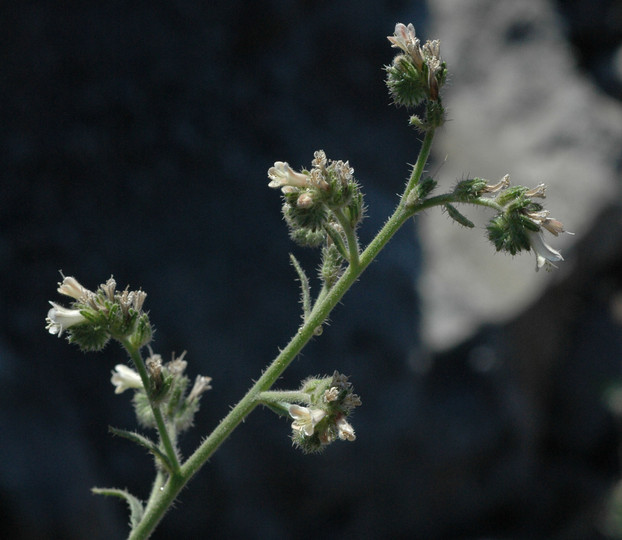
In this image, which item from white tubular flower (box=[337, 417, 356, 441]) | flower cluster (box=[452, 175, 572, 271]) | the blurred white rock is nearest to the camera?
white tubular flower (box=[337, 417, 356, 441])

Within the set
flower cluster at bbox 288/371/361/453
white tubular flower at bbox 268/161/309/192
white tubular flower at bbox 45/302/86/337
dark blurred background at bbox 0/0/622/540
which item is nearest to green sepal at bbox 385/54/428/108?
white tubular flower at bbox 268/161/309/192

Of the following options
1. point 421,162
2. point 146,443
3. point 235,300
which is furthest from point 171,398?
point 235,300

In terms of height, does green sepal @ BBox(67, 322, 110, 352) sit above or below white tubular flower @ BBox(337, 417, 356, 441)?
below

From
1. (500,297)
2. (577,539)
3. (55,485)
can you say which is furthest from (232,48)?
(577,539)

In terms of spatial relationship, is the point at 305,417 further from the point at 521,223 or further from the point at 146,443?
the point at 521,223

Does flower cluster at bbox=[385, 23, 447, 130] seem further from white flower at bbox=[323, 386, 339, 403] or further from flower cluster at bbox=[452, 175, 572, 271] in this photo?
white flower at bbox=[323, 386, 339, 403]
